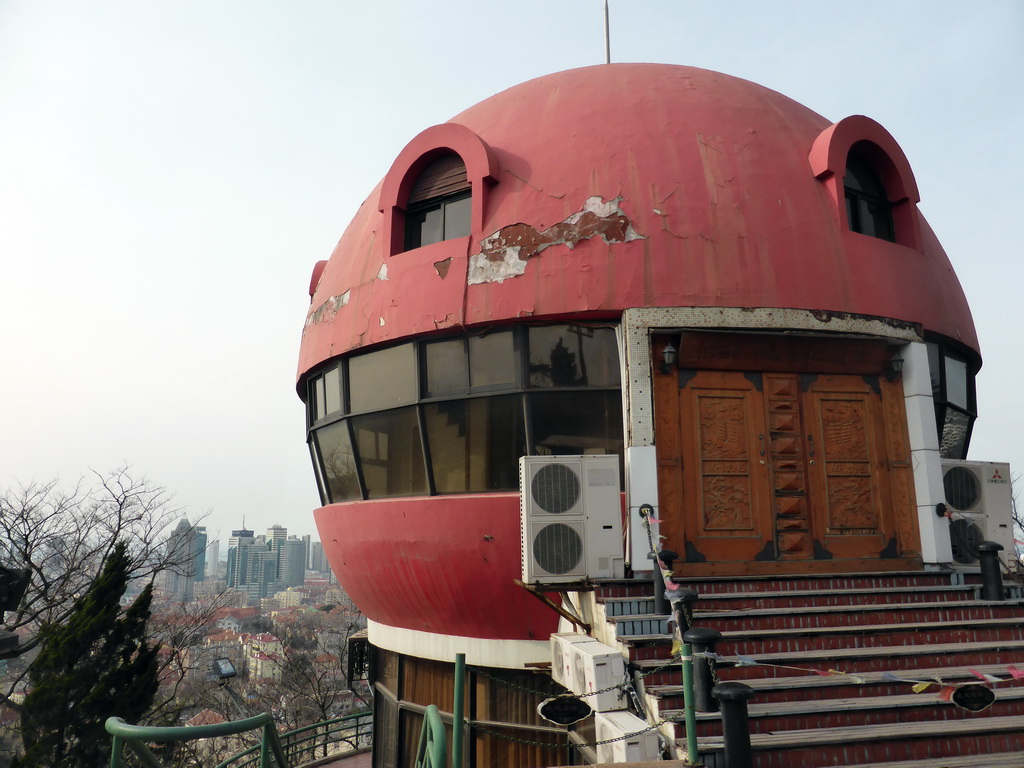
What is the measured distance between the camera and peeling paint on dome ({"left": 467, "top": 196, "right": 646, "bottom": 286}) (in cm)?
708

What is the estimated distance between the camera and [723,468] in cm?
702

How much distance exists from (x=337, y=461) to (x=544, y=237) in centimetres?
379

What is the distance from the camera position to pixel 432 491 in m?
7.30

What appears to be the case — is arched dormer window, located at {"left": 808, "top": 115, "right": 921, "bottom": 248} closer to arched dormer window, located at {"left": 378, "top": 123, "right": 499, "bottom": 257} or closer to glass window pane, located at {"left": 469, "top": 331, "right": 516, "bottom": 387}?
arched dormer window, located at {"left": 378, "top": 123, "right": 499, "bottom": 257}

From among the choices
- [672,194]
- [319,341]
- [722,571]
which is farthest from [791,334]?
[319,341]

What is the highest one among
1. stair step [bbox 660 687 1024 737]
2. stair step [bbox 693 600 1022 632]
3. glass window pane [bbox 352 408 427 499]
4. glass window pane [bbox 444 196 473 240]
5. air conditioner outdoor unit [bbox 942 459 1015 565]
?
glass window pane [bbox 444 196 473 240]

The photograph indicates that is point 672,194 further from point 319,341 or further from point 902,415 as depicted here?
point 319,341

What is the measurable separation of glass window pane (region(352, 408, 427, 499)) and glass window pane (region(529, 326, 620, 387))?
4.91 ft

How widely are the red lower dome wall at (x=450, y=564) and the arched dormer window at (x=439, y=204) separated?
121 inches

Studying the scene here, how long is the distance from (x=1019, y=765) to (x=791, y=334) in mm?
3944

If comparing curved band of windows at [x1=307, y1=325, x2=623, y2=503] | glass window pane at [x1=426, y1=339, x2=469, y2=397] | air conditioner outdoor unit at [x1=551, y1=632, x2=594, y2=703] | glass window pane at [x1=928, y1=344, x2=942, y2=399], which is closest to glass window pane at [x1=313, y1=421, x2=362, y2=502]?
curved band of windows at [x1=307, y1=325, x2=623, y2=503]

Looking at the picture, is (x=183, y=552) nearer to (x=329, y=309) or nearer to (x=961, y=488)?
(x=329, y=309)

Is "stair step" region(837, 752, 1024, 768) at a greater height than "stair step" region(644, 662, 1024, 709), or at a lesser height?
lesser

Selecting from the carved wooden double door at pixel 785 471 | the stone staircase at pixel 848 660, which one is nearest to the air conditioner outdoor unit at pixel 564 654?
the stone staircase at pixel 848 660
